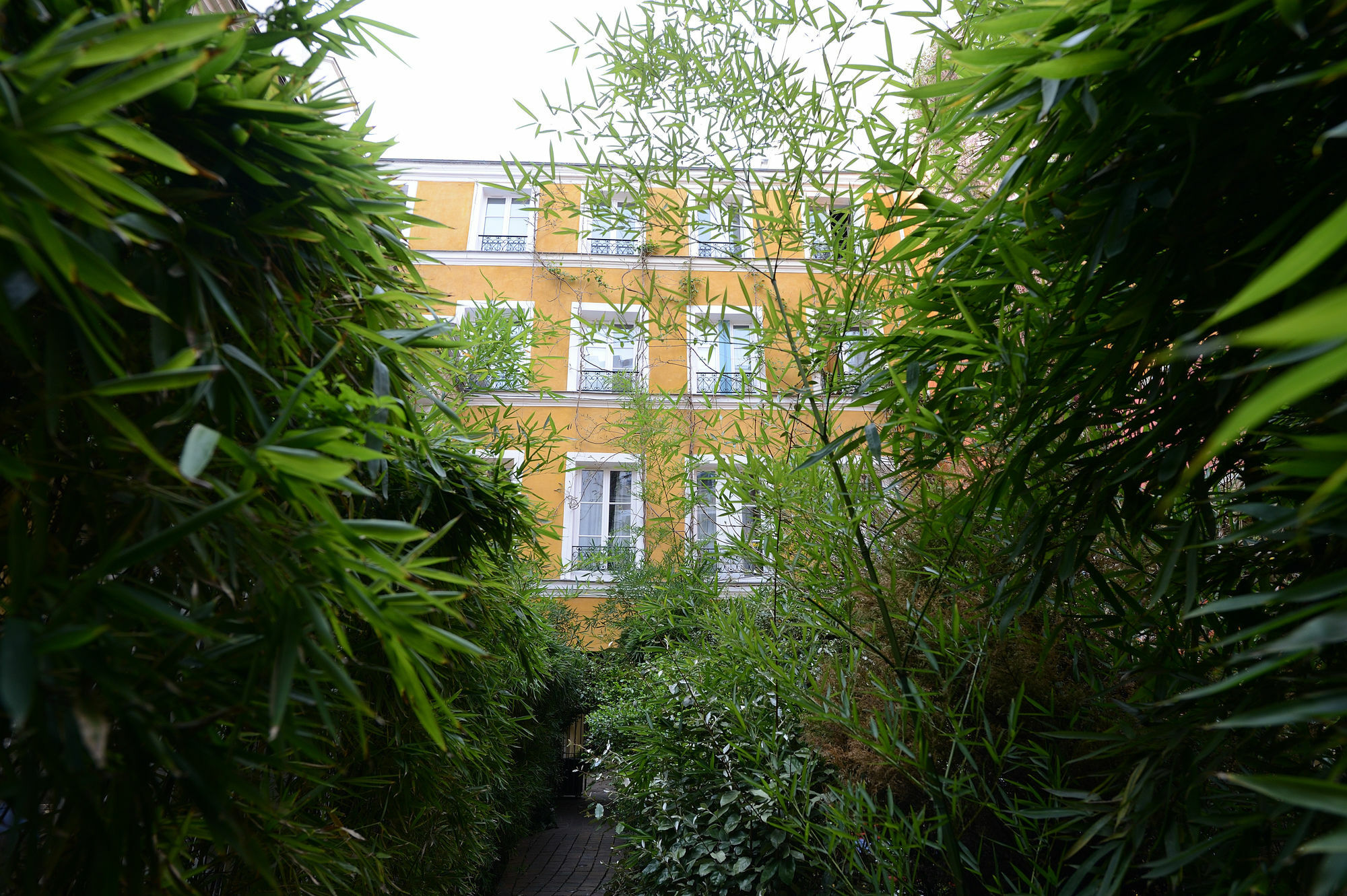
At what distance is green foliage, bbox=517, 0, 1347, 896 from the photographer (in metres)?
0.93

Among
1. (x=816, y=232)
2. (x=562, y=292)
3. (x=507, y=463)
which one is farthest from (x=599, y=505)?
(x=816, y=232)

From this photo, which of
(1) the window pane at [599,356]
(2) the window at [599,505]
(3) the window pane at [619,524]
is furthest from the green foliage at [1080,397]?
(1) the window pane at [599,356]

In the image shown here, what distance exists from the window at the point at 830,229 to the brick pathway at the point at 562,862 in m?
4.31

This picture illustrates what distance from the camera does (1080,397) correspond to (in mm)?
1396

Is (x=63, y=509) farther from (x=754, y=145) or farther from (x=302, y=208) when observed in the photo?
(x=754, y=145)

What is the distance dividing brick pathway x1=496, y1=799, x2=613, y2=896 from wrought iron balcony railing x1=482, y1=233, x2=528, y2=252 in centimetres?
780

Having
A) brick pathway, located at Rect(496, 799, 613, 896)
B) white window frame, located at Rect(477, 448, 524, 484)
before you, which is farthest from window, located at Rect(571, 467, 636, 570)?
white window frame, located at Rect(477, 448, 524, 484)

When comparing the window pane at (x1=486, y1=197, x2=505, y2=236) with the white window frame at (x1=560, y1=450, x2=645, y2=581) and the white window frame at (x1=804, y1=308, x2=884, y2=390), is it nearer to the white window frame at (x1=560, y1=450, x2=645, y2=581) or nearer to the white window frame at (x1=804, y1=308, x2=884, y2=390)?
the white window frame at (x1=560, y1=450, x2=645, y2=581)

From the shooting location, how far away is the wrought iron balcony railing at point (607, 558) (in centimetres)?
785

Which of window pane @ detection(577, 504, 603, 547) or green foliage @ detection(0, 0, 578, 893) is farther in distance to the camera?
window pane @ detection(577, 504, 603, 547)

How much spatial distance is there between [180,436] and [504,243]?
1044 cm

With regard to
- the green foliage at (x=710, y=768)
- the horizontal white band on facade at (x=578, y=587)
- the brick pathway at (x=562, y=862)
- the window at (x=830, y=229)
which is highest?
the window at (x=830, y=229)

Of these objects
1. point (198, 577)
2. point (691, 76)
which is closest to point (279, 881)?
point (198, 577)

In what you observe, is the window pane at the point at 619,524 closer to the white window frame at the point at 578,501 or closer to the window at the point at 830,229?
the white window frame at the point at 578,501
